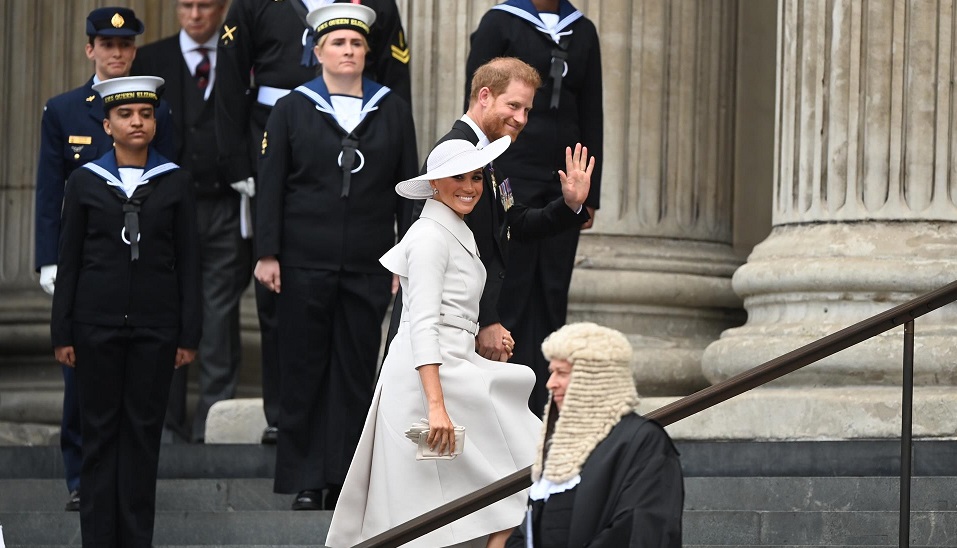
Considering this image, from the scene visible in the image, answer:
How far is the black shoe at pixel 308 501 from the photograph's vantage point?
8.28m

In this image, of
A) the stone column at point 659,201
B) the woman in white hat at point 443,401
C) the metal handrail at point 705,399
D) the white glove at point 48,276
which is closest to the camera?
the metal handrail at point 705,399

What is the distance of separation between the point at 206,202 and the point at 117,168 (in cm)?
190

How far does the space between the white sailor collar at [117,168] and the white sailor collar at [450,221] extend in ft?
5.99

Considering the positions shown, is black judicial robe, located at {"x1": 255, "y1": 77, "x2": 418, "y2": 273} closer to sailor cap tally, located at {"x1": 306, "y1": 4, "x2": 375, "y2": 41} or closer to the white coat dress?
sailor cap tally, located at {"x1": 306, "y1": 4, "x2": 375, "y2": 41}

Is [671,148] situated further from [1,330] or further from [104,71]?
[1,330]

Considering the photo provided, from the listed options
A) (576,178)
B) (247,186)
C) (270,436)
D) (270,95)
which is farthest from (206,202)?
(576,178)

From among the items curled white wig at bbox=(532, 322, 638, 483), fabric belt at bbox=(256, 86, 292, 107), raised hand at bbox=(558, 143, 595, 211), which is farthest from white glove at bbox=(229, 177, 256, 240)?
curled white wig at bbox=(532, 322, 638, 483)

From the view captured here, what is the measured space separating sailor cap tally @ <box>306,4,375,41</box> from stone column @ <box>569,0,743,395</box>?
206 centimetres

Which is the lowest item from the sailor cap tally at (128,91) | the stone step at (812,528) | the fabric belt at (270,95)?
the stone step at (812,528)

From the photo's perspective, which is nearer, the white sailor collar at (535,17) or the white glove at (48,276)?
the white sailor collar at (535,17)

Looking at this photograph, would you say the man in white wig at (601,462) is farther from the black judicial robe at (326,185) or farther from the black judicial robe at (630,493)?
the black judicial robe at (326,185)

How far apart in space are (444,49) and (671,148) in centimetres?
126

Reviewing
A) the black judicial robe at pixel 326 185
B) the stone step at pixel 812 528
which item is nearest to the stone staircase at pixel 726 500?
the stone step at pixel 812 528

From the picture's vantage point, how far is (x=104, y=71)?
9.50 m
